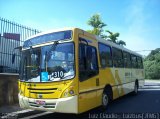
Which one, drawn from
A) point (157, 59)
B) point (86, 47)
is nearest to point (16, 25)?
point (86, 47)

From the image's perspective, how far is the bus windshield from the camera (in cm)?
811

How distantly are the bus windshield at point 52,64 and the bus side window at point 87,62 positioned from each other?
0.38 m

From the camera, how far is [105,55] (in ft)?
35.9

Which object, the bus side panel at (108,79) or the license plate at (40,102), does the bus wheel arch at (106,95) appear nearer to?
the bus side panel at (108,79)

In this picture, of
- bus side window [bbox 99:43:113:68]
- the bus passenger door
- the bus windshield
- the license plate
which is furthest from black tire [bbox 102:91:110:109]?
the license plate

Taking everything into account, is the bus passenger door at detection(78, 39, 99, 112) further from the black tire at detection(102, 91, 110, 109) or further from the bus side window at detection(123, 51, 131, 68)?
the bus side window at detection(123, 51, 131, 68)

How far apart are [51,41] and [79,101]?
2220 mm

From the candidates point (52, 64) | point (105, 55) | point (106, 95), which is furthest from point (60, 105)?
point (105, 55)

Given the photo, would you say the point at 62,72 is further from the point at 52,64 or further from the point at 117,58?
the point at 117,58

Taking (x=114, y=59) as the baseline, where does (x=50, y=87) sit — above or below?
below

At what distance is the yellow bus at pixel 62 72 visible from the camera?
7.98 metres

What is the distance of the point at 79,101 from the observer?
26.4 feet

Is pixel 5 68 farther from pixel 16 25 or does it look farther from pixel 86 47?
pixel 86 47

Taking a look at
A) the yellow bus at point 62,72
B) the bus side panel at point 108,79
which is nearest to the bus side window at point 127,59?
the bus side panel at point 108,79
